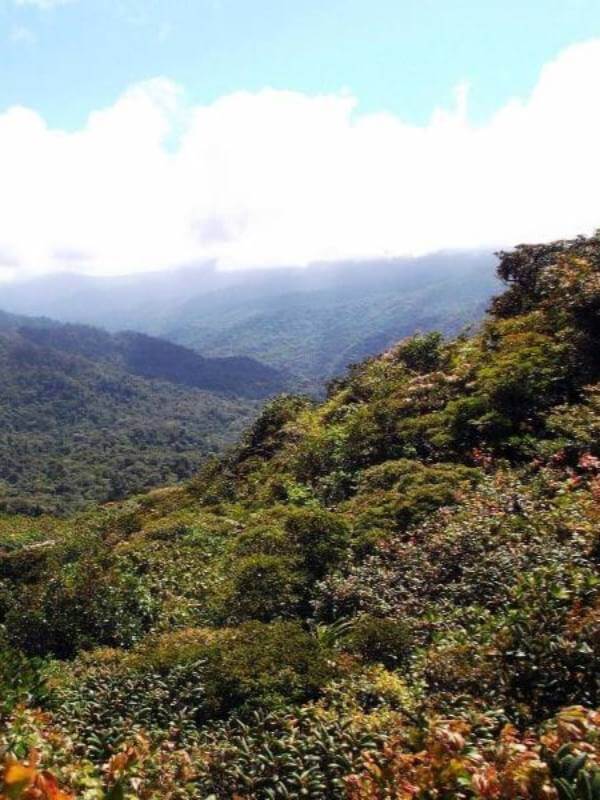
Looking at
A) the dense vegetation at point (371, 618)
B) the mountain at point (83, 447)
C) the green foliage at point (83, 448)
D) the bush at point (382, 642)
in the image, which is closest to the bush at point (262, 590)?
the dense vegetation at point (371, 618)

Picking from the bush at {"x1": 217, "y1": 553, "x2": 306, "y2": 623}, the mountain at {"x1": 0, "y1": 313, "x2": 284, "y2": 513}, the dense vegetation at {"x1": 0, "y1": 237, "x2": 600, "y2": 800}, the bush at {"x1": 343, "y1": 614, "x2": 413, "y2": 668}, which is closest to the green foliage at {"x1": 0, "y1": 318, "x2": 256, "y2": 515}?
the mountain at {"x1": 0, "y1": 313, "x2": 284, "y2": 513}

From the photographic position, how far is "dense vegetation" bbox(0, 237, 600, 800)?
4789mm

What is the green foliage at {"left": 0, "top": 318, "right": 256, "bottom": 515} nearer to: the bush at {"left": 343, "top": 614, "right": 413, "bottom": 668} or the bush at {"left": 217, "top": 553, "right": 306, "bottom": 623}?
the bush at {"left": 217, "top": 553, "right": 306, "bottom": 623}

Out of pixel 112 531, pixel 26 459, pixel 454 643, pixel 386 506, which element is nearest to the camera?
pixel 454 643

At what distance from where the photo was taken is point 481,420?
14719 mm

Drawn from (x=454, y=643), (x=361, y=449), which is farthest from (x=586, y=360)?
(x=454, y=643)

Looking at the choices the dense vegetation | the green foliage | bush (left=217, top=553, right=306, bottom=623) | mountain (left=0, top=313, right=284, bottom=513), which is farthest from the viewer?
mountain (left=0, top=313, right=284, bottom=513)

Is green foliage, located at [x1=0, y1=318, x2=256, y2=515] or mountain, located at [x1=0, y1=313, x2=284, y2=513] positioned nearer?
A: green foliage, located at [x1=0, y1=318, x2=256, y2=515]

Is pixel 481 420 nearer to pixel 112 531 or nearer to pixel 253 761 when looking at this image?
pixel 253 761

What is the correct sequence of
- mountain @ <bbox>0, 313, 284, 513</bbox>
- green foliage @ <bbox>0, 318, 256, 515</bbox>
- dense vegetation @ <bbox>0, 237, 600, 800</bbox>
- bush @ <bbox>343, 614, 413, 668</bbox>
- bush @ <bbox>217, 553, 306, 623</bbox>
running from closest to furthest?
dense vegetation @ <bbox>0, 237, 600, 800</bbox> < bush @ <bbox>343, 614, 413, 668</bbox> < bush @ <bbox>217, 553, 306, 623</bbox> < green foliage @ <bbox>0, 318, 256, 515</bbox> < mountain @ <bbox>0, 313, 284, 513</bbox>

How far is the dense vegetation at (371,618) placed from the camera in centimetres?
479

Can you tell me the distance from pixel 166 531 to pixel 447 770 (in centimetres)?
1409

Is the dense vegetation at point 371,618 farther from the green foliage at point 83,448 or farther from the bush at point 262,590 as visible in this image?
the green foliage at point 83,448

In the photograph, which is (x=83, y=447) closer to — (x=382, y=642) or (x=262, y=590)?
(x=262, y=590)
